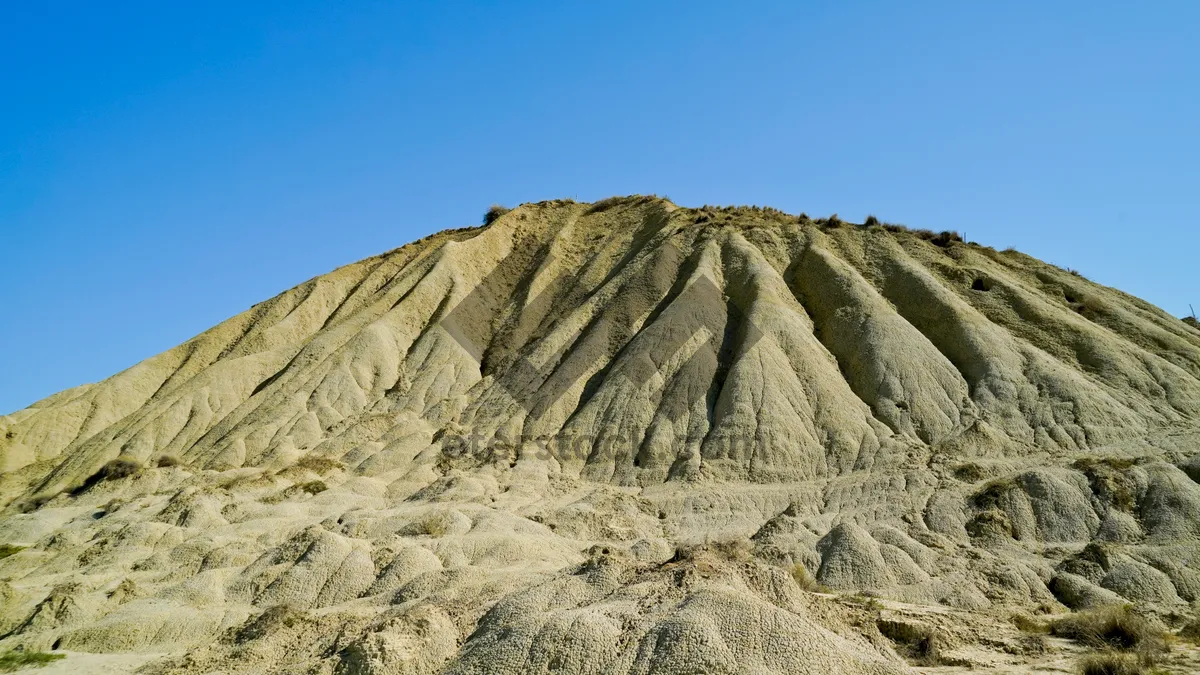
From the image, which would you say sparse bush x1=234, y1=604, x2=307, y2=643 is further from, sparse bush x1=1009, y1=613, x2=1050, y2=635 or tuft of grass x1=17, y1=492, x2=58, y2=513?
tuft of grass x1=17, y1=492, x2=58, y2=513

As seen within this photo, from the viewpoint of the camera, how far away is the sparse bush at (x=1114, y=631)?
15453mm

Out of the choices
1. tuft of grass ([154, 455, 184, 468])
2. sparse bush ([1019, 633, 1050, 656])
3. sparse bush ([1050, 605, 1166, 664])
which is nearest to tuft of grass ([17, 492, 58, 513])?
tuft of grass ([154, 455, 184, 468])

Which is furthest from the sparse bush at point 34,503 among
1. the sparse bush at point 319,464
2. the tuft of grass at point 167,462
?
the sparse bush at point 319,464

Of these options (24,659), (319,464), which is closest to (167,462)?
(319,464)

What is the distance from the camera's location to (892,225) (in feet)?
165

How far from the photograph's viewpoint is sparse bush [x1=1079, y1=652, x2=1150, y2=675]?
13812mm

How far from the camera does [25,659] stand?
17.9m

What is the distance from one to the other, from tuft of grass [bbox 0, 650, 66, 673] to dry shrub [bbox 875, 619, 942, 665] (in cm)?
1706

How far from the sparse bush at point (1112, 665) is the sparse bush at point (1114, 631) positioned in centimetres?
71

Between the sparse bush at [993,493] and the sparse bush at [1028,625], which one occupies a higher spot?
the sparse bush at [993,493]

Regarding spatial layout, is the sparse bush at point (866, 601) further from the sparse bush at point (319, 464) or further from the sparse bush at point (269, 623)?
the sparse bush at point (319, 464)

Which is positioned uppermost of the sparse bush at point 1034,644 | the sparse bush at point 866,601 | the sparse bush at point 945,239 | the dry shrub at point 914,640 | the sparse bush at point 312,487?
the sparse bush at point 945,239

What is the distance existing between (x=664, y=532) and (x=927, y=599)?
391 inches

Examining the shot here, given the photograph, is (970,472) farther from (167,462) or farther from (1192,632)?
(167,462)
